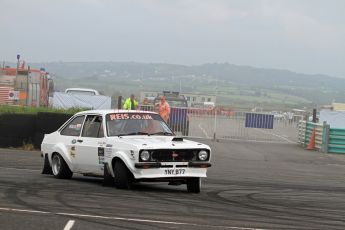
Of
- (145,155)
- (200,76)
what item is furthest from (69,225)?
(200,76)

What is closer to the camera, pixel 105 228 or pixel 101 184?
pixel 105 228

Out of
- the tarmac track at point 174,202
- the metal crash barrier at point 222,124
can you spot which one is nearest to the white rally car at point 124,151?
Answer: the tarmac track at point 174,202

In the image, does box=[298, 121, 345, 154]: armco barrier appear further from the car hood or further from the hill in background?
the hill in background

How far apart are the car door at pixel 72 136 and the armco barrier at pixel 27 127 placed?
605 cm

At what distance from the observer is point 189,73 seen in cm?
14850

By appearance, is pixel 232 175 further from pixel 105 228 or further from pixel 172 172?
pixel 105 228

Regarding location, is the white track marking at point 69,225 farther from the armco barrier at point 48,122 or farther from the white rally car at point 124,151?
the armco barrier at point 48,122

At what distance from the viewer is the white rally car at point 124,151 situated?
37.7 feet

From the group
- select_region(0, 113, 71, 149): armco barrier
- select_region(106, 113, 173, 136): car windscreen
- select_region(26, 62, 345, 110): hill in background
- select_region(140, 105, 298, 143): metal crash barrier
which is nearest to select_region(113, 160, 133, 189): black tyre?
select_region(106, 113, 173, 136): car windscreen

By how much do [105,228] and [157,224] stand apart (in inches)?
27.3

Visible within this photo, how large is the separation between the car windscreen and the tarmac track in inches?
40.0

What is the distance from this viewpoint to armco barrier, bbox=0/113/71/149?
65.1 feet

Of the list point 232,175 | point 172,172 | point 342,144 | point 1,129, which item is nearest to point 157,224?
point 172,172

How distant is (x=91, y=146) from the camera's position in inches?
499
